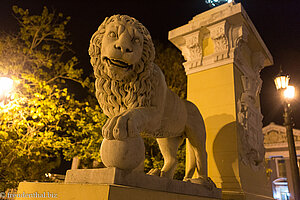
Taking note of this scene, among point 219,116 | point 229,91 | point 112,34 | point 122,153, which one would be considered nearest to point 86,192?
point 122,153

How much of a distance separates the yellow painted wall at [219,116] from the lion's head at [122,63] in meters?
2.12

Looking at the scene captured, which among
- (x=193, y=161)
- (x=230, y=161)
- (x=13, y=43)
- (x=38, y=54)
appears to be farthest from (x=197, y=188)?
(x=13, y=43)

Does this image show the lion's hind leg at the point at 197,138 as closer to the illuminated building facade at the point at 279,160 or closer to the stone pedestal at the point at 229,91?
the stone pedestal at the point at 229,91

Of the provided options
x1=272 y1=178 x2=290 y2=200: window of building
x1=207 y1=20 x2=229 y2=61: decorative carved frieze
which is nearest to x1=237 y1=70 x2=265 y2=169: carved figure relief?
x1=207 y1=20 x2=229 y2=61: decorative carved frieze

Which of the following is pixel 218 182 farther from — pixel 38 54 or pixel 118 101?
pixel 38 54

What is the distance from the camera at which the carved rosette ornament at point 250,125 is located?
4.09 metres

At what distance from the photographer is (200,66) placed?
473 centimetres

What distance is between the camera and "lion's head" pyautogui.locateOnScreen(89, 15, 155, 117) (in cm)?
216

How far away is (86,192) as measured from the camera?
5.59ft

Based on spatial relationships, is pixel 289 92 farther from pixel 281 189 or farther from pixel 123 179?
pixel 281 189

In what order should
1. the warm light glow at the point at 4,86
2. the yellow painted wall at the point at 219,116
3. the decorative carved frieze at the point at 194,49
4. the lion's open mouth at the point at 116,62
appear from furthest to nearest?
the warm light glow at the point at 4,86 → the decorative carved frieze at the point at 194,49 → the yellow painted wall at the point at 219,116 → the lion's open mouth at the point at 116,62

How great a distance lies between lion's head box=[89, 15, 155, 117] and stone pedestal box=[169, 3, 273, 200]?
2145mm

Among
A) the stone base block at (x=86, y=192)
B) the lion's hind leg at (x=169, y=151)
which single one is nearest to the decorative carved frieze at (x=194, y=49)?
the lion's hind leg at (x=169, y=151)

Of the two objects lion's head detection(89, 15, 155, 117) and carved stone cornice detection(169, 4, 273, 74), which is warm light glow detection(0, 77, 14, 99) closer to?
carved stone cornice detection(169, 4, 273, 74)
